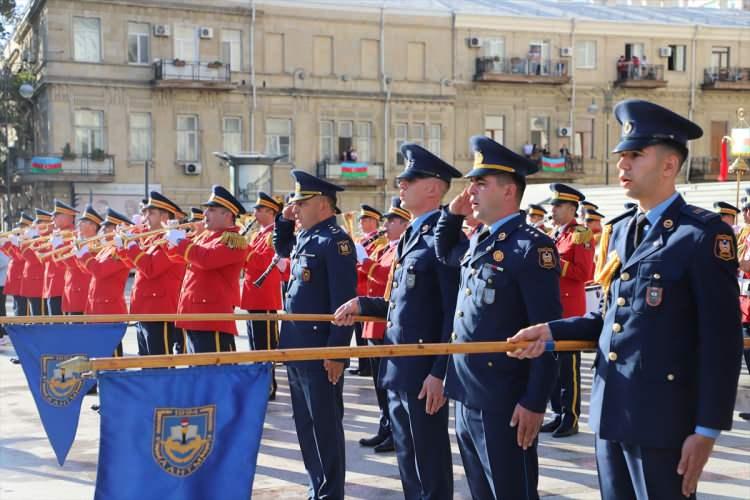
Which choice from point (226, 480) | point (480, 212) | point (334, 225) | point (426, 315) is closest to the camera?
point (226, 480)

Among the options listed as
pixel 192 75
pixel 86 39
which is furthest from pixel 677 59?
pixel 86 39

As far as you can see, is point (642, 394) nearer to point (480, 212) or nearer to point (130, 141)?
point (480, 212)

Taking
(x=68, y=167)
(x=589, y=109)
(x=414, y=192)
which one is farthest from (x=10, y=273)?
(x=589, y=109)

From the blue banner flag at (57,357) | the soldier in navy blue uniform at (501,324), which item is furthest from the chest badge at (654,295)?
the blue banner flag at (57,357)

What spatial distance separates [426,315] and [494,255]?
0.88 meters

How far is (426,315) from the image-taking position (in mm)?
4832

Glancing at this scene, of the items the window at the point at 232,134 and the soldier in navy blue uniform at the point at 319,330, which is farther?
the window at the point at 232,134

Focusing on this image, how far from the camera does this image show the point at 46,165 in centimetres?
3269

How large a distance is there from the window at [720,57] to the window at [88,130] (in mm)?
27204

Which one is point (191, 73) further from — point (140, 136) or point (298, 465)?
point (298, 465)

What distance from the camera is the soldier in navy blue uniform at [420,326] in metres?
4.70

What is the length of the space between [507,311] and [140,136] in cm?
3256

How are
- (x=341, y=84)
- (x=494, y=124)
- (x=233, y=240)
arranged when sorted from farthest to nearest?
(x=494, y=124)
(x=341, y=84)
(x=233, y=240)

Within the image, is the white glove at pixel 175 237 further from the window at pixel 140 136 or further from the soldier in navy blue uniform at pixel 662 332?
the window at pixel 140 136
